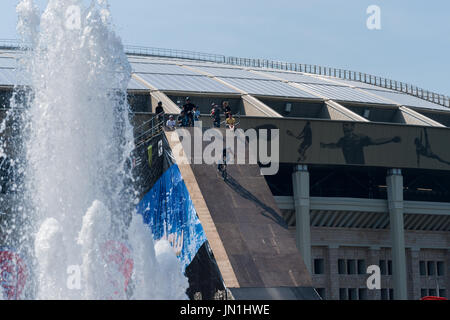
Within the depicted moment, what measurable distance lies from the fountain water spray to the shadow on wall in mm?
3288

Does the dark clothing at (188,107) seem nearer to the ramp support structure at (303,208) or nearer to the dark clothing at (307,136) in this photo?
the dark clothing at (307,136)

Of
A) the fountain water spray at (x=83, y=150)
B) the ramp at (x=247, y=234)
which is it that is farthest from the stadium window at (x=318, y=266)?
the fountain water spray at (x=83, y=150)

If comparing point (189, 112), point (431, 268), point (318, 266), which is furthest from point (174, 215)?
point (431, 268)

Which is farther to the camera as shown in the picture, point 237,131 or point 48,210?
point 237,131

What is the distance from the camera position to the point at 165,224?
27.1m

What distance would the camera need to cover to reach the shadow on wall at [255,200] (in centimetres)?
2380

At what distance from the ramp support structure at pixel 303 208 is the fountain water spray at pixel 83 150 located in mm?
9813

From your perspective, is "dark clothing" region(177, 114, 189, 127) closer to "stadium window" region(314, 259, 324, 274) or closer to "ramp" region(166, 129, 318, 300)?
"ramp" region(166, 129, 318, 300)

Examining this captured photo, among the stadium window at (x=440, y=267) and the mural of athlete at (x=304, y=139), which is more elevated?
the mural of athlete at (x=304, y=139)

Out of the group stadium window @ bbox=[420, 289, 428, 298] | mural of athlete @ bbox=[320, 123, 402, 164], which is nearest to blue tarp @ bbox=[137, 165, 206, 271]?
mural of athlete @ bbox=[320, 123, 402, 164]
